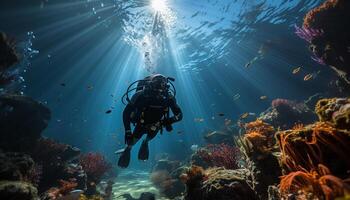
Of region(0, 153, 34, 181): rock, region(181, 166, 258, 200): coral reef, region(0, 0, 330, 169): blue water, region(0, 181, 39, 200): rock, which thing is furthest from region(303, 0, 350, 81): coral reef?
region(0, 0, 330, 169): blue water

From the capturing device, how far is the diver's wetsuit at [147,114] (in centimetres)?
630

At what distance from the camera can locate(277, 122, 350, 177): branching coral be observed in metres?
2.86

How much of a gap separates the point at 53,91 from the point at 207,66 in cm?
2204

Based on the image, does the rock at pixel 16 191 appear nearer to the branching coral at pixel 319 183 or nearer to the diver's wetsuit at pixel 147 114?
the diver's wetsuit at pixel 147 114

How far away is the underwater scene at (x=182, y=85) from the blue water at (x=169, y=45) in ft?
0.47

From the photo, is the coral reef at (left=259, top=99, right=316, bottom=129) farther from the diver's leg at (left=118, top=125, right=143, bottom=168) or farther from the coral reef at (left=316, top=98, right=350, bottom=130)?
the coral reef at (left=316, top=98, right=350, bottom=130)

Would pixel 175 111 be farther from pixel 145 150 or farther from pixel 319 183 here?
pixel 319 183

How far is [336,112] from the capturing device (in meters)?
3.20

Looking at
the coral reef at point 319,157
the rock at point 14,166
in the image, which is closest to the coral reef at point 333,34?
the coral reef at point 319,157

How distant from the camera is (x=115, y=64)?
1249 inches

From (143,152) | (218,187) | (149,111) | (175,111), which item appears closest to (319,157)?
(218,187)

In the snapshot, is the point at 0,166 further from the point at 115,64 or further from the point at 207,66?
the point at 207,66

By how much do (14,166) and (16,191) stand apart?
1.61 meters

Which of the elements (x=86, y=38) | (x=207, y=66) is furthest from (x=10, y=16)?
(x=207, y=66)
